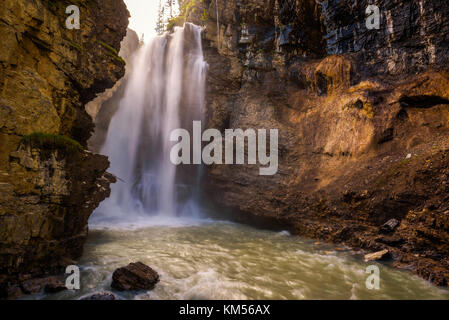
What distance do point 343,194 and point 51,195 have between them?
31.7ft

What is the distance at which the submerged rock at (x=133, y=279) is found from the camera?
5.14 meters

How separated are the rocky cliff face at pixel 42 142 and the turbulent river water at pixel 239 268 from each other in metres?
1.09

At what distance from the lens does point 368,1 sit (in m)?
11.9

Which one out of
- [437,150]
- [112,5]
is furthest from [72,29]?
[437,150]

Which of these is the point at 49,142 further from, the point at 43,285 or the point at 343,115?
the point at 343,115

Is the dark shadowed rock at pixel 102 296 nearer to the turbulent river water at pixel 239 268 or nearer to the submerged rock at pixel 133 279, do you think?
the turbulent river water at pixel 239 268

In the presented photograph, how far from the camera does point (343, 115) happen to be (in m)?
11.8

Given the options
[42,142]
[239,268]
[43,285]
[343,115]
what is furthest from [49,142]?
[343,115]

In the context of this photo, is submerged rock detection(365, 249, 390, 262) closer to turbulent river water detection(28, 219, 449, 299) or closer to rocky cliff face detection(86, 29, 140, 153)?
turbulent river water detection(28, 219, 449, 299)

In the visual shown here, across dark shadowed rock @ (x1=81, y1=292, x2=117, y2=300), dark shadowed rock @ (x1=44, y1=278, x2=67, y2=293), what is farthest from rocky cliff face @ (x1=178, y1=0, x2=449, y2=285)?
dark shadowed rock @ (x1=44, y1=278, x2=67, y2=293)

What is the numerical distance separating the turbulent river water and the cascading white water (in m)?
6.00

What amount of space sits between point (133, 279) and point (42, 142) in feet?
12.1

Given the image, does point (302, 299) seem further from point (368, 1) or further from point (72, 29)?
point (368, 1)

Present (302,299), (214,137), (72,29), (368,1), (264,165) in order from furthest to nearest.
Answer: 1. (214,137)
2. (264,165)
3. (368,1)
4. (72,29)
5. (302,299)
